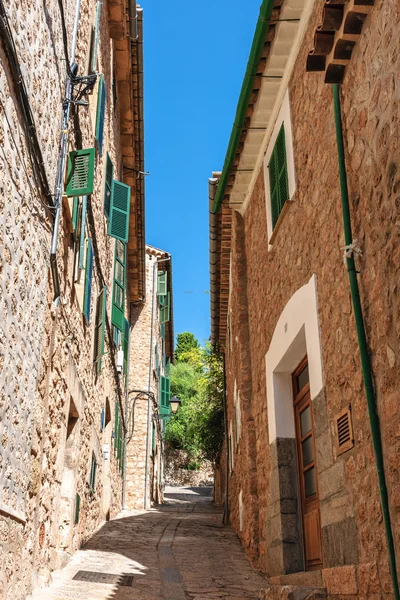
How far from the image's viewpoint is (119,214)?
1027 centimetres

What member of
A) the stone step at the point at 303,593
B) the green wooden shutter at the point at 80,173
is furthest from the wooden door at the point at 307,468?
the green wooden shutter at the point at 80,173

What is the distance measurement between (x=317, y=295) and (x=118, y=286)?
7644 millimetres

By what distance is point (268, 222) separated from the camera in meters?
7.00

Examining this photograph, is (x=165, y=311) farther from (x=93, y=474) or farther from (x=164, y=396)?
(x=93, y=474)

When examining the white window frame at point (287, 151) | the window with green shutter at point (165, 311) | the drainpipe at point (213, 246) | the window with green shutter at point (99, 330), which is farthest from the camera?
the window with green shutter at point (165, 311)

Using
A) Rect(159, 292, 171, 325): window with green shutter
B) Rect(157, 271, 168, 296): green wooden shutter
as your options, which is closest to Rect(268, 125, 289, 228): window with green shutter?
Rect(157, 271, 168, 296): green wooden shutter

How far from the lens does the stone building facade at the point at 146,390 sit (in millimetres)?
17561

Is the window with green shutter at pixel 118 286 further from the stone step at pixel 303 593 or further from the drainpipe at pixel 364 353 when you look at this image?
the stone step at pixel 303 593

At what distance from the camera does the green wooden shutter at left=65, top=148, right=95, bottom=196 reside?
619 centimetres

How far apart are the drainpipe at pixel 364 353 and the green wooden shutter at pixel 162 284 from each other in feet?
53.4

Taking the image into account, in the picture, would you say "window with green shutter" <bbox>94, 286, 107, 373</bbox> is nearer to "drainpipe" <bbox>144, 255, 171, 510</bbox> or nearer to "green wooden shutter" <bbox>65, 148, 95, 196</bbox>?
"green wooden shutter" <bbox>65, 148, 95, 196</bbox>

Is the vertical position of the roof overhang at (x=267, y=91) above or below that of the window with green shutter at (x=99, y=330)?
above

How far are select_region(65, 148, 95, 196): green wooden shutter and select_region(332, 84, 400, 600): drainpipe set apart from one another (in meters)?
2.71

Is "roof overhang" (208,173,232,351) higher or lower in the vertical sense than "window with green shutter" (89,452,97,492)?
higher
